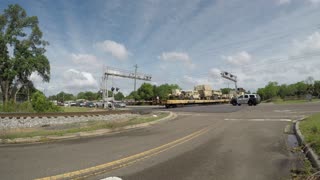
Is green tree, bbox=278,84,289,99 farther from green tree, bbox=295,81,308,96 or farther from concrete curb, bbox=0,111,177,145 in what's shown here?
concrete curb, bbox=0,111,177,145

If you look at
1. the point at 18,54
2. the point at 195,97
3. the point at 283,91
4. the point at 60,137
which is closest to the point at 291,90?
the point at 283,91

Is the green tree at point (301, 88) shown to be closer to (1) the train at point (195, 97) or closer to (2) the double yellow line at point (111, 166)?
(1) the train at point (195, 97)

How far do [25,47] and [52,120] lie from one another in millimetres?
32638

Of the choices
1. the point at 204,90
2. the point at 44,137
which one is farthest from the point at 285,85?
the point at 44,137

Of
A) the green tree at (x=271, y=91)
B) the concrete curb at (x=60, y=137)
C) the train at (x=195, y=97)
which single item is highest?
the green tree at (x=271, y=91)

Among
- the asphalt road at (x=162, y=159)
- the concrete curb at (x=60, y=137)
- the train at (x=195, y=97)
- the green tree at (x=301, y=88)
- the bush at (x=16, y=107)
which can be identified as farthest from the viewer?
the green tree at (x=301, y=88)

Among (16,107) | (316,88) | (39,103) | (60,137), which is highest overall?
(316,88)

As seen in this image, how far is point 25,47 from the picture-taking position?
2201 inches

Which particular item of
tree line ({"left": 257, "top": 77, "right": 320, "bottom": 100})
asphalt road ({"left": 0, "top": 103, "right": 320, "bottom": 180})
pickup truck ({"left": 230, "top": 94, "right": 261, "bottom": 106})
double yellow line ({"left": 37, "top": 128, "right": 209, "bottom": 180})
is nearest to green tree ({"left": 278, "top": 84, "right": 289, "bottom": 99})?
tree line ({"left": 257, "top": 77, "right": 320, "bottom": 100})

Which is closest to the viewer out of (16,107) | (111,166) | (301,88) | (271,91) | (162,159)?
(111,166)

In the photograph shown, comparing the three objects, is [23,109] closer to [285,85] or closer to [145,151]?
[145,151]

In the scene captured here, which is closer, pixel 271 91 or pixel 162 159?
pixel 162 159

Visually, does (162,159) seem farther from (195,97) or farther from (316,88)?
(316,88)

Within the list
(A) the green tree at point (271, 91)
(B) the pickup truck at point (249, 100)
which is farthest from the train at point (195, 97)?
(A) the green tree at point (271, 91)
